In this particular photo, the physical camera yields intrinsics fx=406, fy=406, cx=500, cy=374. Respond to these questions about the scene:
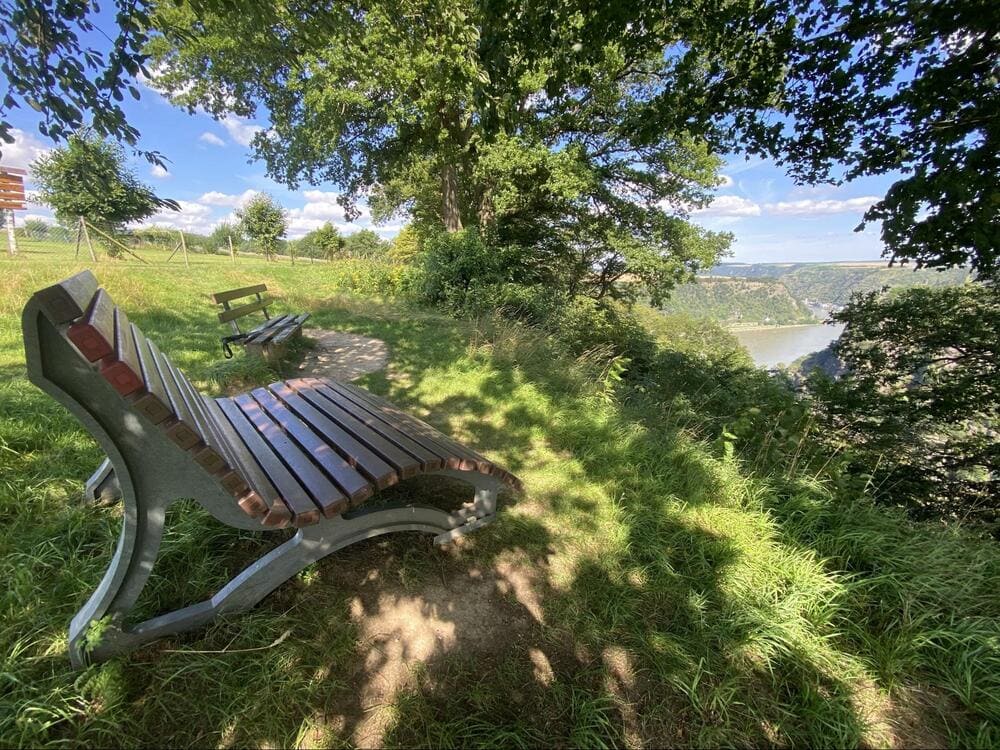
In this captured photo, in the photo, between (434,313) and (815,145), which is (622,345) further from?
(815,145)

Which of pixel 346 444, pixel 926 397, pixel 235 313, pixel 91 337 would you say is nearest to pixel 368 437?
pixel 346 444

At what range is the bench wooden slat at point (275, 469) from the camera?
5.38 feet

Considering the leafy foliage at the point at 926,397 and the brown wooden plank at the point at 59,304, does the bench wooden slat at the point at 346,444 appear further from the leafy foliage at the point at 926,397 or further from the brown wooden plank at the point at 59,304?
the leafy foliage at the point at 926,397

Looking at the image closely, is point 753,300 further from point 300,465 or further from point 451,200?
point 300,465

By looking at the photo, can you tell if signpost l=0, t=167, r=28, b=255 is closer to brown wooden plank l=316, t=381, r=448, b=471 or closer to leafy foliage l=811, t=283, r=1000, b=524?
brown wooden plank l=316, t=381, r=448, b=471

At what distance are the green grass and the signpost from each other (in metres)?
13.4

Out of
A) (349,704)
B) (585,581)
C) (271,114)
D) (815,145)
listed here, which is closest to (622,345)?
(815,145)

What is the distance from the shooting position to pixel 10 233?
456 inches

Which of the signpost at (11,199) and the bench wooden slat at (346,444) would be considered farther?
the signpost at (11,199)

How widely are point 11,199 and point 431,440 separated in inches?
654

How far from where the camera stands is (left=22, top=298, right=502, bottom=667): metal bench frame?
1128 mm

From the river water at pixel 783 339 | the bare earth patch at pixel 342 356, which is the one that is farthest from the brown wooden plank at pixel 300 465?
the river water at pixel 783 339

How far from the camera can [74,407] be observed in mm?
1162

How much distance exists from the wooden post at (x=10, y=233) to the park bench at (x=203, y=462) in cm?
1505
